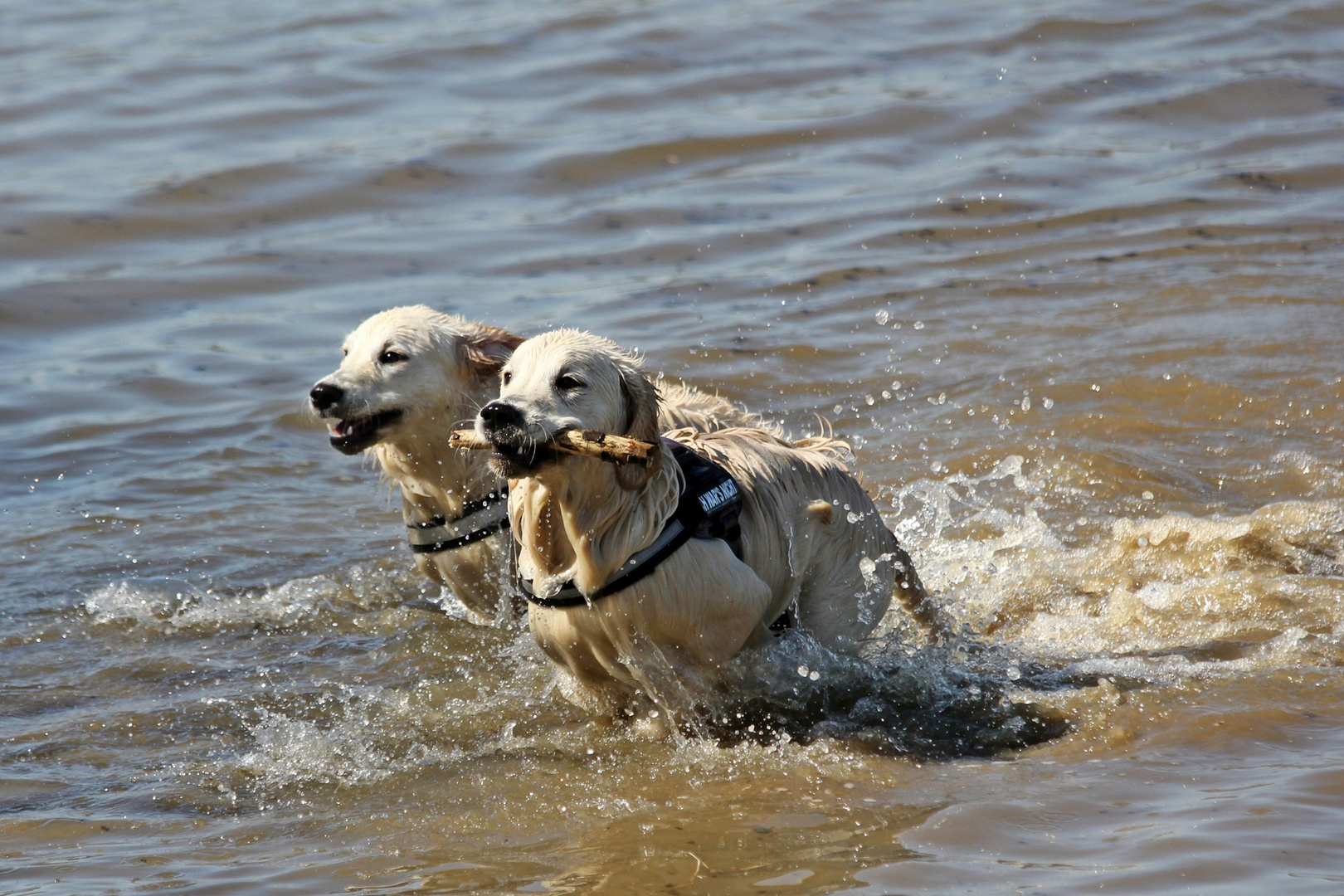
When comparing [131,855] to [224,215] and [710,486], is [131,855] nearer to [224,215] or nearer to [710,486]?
[710,486]

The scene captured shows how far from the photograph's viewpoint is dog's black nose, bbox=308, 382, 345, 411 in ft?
19.4

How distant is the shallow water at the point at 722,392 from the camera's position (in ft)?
15.3

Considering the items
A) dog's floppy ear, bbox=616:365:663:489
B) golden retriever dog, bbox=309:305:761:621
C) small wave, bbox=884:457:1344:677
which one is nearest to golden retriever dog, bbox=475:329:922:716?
dog's floppy ear, bbox=616:365:663:489

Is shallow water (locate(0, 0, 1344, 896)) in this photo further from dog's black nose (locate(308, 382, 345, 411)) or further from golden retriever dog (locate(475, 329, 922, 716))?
dog's black nose (locate(308, 382, 345, 411))

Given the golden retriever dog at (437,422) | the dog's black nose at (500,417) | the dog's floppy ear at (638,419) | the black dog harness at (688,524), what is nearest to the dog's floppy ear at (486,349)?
the golden retriever dog at (437,422)

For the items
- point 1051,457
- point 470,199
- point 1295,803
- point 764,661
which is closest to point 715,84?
point 470,199

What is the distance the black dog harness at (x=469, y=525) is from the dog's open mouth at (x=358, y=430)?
0.52m

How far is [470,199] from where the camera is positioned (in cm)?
1391

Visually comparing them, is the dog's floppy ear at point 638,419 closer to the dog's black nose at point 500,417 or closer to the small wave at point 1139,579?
the dog's black nose at point 500,417

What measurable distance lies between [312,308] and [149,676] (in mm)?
5650

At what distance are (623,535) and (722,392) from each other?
17.0ft

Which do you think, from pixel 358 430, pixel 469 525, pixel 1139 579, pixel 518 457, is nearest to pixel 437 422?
pixel 358 430

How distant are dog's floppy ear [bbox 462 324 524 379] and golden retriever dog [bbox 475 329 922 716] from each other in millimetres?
1236

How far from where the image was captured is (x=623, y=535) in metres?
4.79
